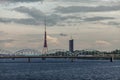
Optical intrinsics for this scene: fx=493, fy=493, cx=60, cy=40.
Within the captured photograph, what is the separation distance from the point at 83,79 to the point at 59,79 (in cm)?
658

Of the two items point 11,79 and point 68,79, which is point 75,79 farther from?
point 11,79

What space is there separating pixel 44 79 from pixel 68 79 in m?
6.52

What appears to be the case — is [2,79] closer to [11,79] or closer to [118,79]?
[11,79]

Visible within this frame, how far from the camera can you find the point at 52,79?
437 ft

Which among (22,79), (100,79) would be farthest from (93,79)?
(22,79)

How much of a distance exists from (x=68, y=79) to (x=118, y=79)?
13577 mm

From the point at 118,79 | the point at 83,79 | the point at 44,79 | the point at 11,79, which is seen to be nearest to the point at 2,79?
the point at 11,79

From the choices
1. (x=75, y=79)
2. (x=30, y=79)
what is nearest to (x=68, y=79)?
(x=75, y=79)

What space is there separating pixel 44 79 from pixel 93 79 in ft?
43.2

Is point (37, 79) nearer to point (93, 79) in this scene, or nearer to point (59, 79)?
point (59, 79)

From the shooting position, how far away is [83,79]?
135 meters

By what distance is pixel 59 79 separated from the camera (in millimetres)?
134000

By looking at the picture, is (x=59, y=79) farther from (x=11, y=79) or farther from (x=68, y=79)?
(x=11, y=79)

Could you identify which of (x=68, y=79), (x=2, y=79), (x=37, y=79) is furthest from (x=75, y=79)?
(x=2, y=79)
